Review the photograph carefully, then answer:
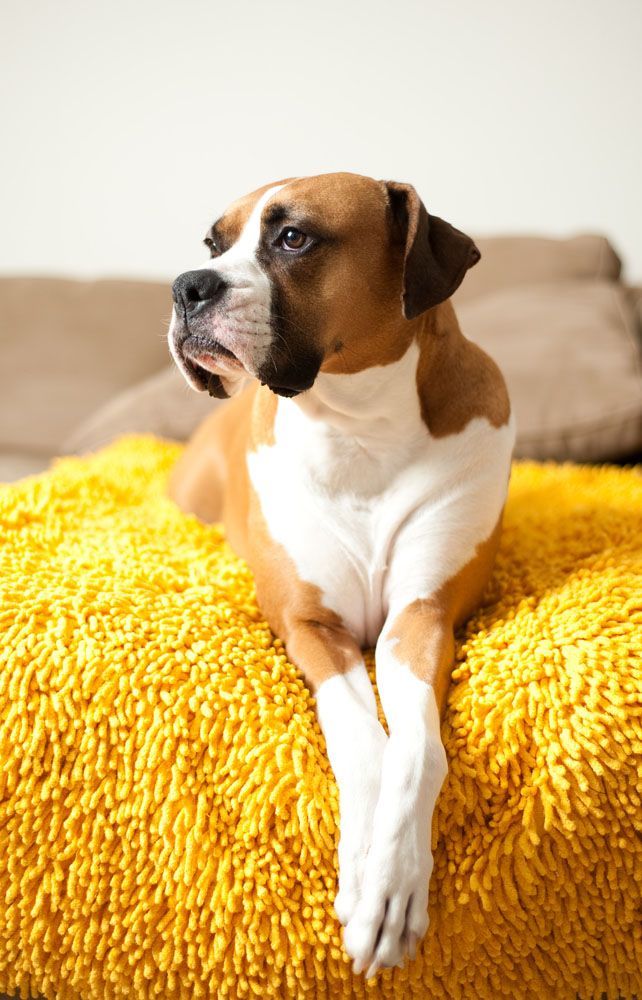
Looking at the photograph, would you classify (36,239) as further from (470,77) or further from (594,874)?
(594,874)

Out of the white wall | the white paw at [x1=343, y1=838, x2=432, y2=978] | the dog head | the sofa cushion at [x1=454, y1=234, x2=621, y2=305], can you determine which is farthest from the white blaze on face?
the white wall

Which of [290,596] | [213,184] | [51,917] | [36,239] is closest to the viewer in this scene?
[51,917]

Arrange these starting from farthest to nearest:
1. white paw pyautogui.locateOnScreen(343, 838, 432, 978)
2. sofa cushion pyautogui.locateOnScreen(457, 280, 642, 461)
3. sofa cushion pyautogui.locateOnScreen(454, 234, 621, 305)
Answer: sofa cushion pyautogui.locateOnScreen(454, 234, 621, 305)
sofa cushion pyautogui.locateOnScreen(457, 280, 642, 461)
white paw pyautogui.locateOnScreen(343, 838, 432, 978)

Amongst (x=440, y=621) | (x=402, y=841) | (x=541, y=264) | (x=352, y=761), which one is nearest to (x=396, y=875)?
(x=402, y=841)

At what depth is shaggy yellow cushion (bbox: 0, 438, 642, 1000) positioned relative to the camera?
1042mm

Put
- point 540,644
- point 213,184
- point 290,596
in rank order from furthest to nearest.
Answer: point 213,184
point 290,596
point 540,644

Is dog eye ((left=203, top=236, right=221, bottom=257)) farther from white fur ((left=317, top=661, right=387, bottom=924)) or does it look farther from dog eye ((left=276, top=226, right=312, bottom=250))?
white fur ((left=317, top=661, right=387, bottom=924))

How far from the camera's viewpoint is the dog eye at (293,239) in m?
1.25

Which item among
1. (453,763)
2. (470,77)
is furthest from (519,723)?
(470,77)

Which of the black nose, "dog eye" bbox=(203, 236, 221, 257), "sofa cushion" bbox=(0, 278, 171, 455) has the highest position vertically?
the black nose

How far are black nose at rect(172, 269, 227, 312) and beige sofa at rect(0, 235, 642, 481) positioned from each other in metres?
1.19

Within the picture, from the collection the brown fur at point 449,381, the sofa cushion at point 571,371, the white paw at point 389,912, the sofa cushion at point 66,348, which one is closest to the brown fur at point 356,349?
the brown fur at point 449,381

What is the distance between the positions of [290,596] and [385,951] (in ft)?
1.77

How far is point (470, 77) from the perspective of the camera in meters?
3.14
